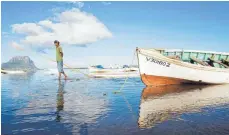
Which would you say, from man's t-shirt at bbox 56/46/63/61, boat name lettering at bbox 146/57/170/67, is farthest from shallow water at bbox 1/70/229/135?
man's t-shirt at bbox 56/46/63/61

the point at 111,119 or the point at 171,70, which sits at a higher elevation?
the point at 171,70

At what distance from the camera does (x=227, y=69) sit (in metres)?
20.4

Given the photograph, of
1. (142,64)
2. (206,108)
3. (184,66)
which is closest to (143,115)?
(206,108)

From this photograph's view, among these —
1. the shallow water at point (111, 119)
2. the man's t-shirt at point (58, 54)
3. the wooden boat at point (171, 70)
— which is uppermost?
the man's t-shirt at point (58, 54)

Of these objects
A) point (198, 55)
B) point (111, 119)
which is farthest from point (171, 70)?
point (111, 119)

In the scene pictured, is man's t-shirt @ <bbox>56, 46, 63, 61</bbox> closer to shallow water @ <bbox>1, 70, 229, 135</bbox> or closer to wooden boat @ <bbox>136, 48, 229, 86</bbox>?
wooden boat @ <bbox>136, 48, 229, 86</bbox>

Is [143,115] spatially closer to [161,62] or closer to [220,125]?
[220,125]

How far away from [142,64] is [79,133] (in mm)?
12443

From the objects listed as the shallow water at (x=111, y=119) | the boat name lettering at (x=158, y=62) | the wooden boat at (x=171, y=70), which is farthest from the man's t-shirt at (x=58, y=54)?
the shallow water at (x=111, y=119)

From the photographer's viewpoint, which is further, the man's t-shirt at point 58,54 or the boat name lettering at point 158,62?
the man's t-shirt at point 58,54

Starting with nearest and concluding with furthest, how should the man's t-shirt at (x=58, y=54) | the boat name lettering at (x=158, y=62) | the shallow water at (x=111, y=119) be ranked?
1. the shallow water at (x=111, y=119)
2. the boat name lettering at (x=158, y=62)
3. the man's t-shirt at (x=58, y=54)

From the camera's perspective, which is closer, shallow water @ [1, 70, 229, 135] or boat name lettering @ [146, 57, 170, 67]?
shallow water @ [1, 70, 229, 135]

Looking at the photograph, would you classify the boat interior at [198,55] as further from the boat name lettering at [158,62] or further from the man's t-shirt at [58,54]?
the man's t-shirt at [58,54]

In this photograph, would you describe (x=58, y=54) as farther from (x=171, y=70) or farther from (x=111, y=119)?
(x=111, y=119)
